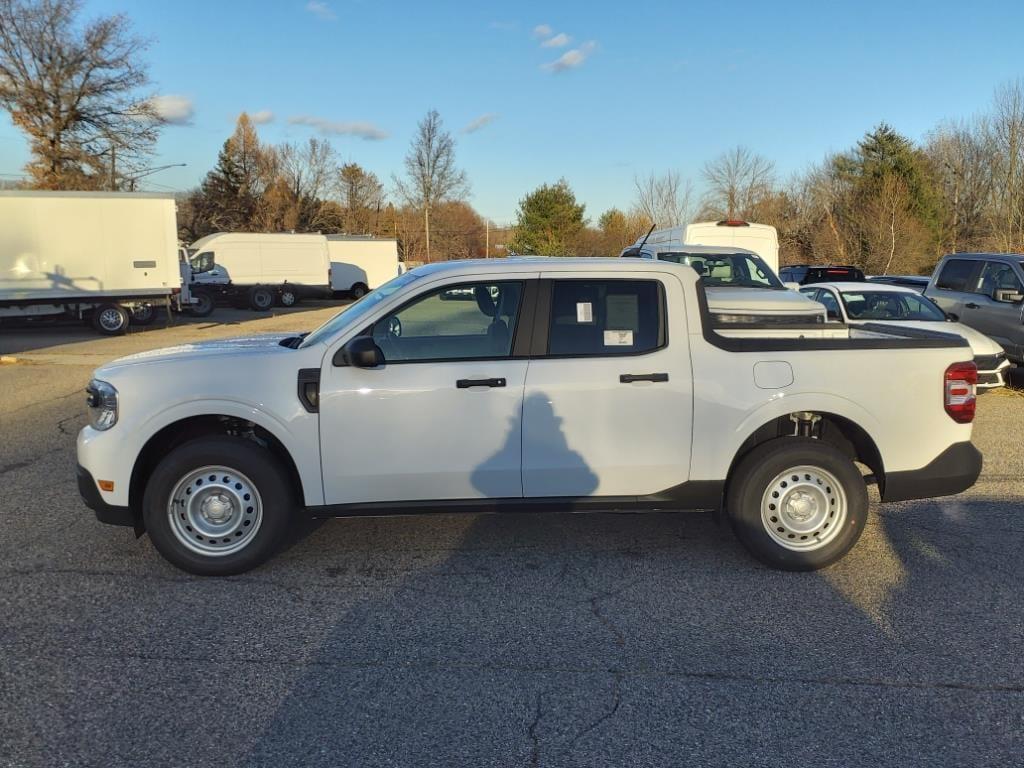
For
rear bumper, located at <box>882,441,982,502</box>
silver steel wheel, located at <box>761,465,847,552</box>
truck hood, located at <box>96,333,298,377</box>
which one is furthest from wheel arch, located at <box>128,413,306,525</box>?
rear bumper, located at <box>882,441,982,502</box>

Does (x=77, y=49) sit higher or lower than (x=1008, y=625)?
higher

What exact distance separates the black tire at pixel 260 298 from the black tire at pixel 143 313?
8993mm

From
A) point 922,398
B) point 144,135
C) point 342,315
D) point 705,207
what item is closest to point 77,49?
point 144,135

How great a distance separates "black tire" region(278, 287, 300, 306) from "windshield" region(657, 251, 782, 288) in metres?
24.8

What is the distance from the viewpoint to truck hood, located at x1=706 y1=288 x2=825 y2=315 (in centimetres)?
752

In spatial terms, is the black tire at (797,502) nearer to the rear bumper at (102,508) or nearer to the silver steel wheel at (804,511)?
the silver steel wheel at (804,511)

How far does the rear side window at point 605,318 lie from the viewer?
14.8ft

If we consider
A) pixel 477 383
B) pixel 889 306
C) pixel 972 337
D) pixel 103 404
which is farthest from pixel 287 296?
pixel 477 383

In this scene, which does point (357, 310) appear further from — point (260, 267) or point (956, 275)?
Result: point (260, 267)

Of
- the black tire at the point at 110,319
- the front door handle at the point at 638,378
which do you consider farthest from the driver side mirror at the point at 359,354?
the black tire at the point at 110,319

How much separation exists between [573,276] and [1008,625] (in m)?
2.93

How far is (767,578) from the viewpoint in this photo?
450 cm

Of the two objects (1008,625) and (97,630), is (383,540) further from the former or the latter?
(1008,625)

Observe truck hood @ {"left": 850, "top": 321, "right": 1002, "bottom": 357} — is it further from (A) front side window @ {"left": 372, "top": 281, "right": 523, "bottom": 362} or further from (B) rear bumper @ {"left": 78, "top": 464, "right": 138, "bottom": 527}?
(B) rear bumper @ {"left": 78, "top": 464, "right": 138, "bottom": 527}
